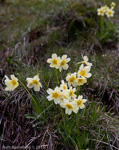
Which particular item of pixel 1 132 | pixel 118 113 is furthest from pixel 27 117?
pixel 118 113

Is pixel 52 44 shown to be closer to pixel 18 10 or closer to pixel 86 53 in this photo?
pixel 86 53

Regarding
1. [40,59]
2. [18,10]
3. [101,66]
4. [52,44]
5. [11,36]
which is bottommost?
[101,66]

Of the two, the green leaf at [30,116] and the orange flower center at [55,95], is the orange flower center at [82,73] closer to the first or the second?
the orange flower center at [55,95]

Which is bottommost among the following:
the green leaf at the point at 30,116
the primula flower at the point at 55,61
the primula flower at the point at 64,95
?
the green leaf at the point at 30,116

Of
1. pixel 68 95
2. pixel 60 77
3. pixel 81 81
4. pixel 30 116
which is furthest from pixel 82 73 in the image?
pixel 30 116

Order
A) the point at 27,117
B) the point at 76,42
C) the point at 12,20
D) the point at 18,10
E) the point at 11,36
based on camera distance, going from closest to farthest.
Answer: the point at 27,117 < the point at 76,42 < the point at 11,36 < the point at 12,20 < the point at 18,10

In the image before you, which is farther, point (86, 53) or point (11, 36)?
point (11, 36)

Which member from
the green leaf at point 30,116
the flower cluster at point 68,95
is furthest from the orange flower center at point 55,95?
the green leaf at point 30,116

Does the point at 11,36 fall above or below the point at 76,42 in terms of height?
above

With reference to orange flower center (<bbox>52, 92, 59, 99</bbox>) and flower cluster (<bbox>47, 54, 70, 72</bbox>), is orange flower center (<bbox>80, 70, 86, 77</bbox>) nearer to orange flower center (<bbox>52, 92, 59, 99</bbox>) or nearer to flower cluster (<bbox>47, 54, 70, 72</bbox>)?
flower cluster (<bbox>47, 54, 70, 72</bbox>)

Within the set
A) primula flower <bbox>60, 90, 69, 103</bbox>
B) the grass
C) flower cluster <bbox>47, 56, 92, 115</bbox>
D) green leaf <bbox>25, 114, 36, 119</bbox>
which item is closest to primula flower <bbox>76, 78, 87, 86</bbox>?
flower cluster <bbox>47, 56, 92, 115</bbox>
